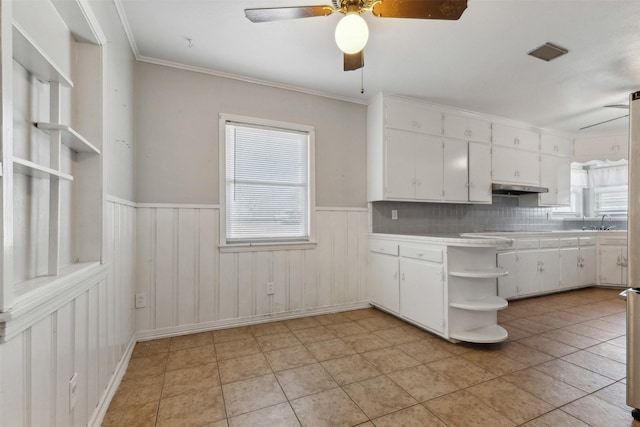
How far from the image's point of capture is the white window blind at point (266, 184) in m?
3.00

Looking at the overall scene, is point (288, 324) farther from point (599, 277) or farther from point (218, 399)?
point (599, 277)

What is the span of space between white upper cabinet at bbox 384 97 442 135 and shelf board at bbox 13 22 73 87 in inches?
117

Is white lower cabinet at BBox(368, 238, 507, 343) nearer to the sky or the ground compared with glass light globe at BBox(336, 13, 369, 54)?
nearer to the ground

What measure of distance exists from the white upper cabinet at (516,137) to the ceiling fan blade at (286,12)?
3.55 m

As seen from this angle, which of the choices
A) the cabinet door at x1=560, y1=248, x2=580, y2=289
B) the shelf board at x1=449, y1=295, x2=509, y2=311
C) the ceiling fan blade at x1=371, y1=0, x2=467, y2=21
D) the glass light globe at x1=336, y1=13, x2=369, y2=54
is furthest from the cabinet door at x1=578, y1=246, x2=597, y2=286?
the glass light globe at x1=336, y1=13, x2=369, y2=54

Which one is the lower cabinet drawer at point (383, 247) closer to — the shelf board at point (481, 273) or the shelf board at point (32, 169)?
the shelf board at point (481, 273)

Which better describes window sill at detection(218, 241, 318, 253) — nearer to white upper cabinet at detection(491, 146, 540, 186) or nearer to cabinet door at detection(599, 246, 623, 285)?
white upper cabinet at detection(491, 146, 540, 186)

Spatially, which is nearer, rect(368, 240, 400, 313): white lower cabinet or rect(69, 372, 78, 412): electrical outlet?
rect(69, 372, 78, 412): electrical outlet

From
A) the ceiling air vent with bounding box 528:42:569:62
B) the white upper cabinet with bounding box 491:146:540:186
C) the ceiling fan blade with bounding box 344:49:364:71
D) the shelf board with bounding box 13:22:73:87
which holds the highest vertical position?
the ceiling air vent with bounding box 528:42:569:62

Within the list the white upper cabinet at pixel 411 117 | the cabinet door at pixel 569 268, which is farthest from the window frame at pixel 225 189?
the cabinet door at pixel 569 268

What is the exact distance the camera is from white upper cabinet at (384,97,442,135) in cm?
342

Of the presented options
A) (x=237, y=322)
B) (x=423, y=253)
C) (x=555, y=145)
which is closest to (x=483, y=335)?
(x=423, y=253)

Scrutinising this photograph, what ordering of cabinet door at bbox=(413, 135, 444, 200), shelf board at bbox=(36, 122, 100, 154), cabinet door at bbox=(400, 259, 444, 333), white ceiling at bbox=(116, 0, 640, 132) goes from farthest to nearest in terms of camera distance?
cabinet door at bbox=(413, 135, 444, 200), cabinet door at bbox=(400, 259, 444, 333), white ceiling at bbox=(116, 0, 640, 132), shelf board at bbox=(36, 122, 100, 154)

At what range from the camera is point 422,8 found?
154 cm
